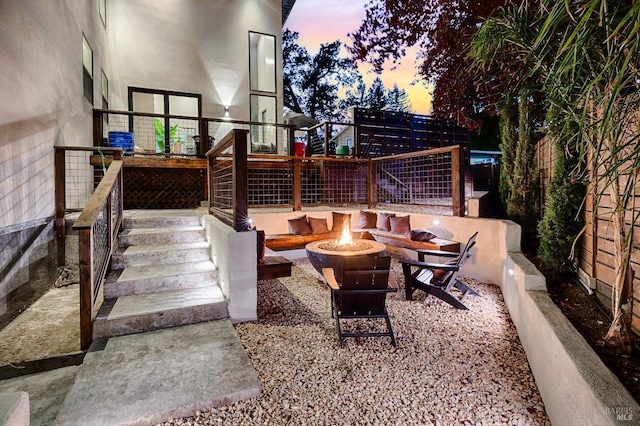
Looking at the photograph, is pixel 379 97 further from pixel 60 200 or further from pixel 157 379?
pixel 157 379

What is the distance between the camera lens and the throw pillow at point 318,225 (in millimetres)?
6875

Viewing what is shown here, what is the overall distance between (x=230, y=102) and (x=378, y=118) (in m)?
5.65

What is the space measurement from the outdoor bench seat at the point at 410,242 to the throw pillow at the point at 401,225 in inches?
4.9

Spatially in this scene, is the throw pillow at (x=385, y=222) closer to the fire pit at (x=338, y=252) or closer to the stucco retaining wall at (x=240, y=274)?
the fire pit at (x=338, y=252)

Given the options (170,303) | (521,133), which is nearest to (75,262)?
(170,303)

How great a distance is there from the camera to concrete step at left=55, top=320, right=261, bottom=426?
1.96 metres

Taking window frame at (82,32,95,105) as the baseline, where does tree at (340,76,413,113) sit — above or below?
above

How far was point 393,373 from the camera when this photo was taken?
2475 millimetres

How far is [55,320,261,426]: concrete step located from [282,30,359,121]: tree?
1664cm

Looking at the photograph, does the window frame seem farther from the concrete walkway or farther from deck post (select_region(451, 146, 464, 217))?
deck post (select_region(451, 146, 464, 217))

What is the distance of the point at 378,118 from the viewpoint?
1239 cm

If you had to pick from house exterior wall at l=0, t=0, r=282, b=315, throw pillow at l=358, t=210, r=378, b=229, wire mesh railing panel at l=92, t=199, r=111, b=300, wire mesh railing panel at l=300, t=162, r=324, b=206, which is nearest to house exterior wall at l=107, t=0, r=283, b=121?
house exterior wall at l=0, t=0, r=282, b=315

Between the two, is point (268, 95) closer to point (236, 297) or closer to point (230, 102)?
point (230, 102)

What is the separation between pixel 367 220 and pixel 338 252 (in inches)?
121
